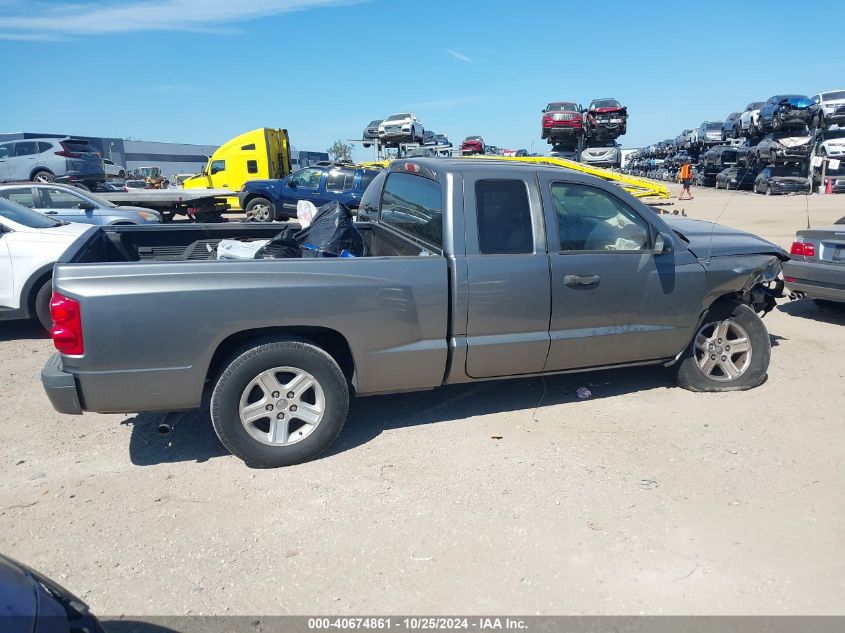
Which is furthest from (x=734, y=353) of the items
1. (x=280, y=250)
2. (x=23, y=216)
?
(x=23, y=216)

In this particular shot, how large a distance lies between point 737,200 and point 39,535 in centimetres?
2687

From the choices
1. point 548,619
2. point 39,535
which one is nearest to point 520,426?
point 548,619

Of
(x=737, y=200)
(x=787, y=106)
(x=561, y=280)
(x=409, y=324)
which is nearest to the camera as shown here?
(x=409, y=324)

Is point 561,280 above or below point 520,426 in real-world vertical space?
above

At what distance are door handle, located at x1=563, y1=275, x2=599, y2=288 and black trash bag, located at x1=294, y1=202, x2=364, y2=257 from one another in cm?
163

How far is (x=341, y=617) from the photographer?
2.67 metres

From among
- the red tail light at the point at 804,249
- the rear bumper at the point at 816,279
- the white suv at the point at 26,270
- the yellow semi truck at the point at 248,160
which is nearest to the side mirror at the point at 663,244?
the rear bumper at the point at 816,279

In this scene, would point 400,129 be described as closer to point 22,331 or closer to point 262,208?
point 262,208

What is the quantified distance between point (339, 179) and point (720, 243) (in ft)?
43.4

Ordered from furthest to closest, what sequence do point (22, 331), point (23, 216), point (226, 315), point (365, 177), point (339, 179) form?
point (339, 179) → point (365, 177) → point (22, 331) → point (23, 216) → point (226, 315)

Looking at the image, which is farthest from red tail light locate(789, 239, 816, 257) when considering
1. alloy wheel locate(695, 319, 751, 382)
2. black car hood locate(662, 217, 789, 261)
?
alloy wheel locate(695, 319, 751, 382)

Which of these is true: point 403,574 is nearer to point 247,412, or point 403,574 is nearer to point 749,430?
point 247,412

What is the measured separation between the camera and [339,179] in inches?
667

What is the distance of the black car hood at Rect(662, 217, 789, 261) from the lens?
4.83m
